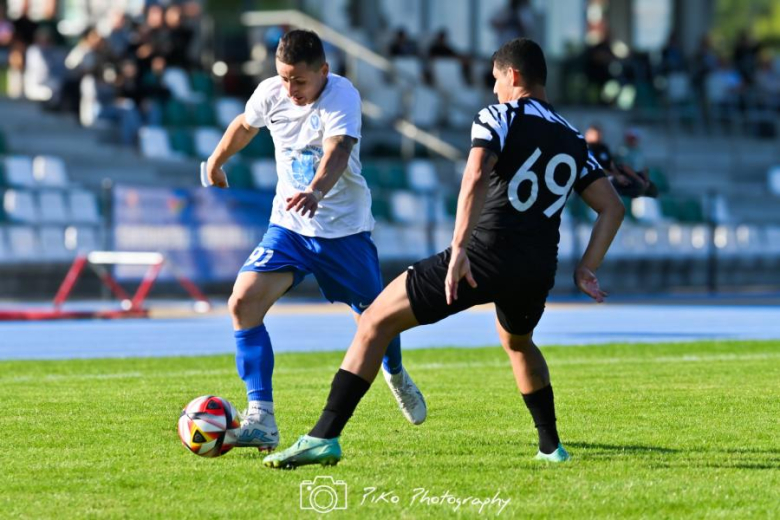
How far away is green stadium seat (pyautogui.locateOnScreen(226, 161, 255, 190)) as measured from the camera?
24.7 m

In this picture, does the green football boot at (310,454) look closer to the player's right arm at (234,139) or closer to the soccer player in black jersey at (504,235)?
the soccer player in black jersey at (504,235)

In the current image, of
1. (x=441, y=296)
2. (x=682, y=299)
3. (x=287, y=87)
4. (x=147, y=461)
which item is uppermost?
(x=287, y=87)

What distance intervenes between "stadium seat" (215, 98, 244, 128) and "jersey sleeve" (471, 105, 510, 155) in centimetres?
1928

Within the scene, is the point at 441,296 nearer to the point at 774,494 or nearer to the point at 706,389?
the point at 774,494

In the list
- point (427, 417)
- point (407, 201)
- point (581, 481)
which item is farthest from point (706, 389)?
point (407, 201)

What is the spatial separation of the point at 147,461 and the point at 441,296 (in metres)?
1.68

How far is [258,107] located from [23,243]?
13.5 m

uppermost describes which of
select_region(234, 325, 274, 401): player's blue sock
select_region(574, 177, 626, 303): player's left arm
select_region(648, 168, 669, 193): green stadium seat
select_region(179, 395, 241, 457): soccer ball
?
select_region(574, 177, 626, 303): player's left arm

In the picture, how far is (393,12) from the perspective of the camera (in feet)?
109

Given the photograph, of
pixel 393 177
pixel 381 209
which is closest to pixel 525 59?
pixel 381 209

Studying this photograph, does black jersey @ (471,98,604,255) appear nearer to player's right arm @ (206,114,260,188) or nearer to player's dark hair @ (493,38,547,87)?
player's dark hair @ (493,38,547,87)

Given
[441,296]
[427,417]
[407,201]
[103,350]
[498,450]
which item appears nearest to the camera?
[441,296]

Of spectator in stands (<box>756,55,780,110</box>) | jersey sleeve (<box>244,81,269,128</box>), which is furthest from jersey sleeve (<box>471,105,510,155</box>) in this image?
spectator in stands (<box>756,55,780,110</box>)

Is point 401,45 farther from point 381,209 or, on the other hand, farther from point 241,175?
point 381,209
